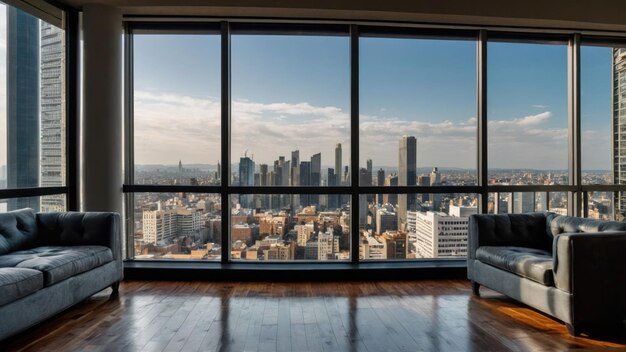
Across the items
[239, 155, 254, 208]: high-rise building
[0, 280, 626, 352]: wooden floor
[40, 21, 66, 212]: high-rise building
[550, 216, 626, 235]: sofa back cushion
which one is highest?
[40, 21, 66, 212]: high-rise building

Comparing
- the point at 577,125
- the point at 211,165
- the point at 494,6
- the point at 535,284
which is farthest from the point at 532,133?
the point at 211,165

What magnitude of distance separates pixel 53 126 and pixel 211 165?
1.78 meters

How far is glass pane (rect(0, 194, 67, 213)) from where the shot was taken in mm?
3986

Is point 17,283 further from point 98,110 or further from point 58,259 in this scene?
point 98,110

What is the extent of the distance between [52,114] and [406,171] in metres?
4.16

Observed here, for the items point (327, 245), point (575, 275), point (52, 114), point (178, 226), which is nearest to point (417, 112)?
point (327, 245)

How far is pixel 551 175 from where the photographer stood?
5.20m

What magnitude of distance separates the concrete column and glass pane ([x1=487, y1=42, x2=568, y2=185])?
180 inches

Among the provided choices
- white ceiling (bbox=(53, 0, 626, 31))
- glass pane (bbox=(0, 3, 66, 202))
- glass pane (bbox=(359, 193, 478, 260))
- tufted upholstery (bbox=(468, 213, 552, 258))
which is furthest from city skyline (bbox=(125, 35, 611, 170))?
tufted upholstery (bbox=(468, 213, 552, 258))

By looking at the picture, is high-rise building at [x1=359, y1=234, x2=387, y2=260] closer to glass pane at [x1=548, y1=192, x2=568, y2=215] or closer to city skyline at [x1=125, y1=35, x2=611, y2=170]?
city skyline at [x1=125, y1=35, x2=611, y2=170]

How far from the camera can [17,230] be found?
3.68m

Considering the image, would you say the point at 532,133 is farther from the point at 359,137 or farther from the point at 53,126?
the point at 53,126

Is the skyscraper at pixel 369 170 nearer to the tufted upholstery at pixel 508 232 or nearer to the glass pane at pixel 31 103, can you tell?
the tufted upholstery at pixel 508 232

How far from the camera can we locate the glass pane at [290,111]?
15.9ft
